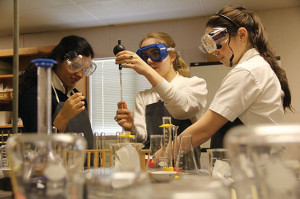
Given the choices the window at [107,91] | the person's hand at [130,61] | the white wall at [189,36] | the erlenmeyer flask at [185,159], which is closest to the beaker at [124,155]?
the erlenmeyer flask at [185,159]

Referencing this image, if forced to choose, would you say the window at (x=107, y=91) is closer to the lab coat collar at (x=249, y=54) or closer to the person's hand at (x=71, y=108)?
the person's hand at (x=71, y=108)

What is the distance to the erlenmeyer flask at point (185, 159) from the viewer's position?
117cm

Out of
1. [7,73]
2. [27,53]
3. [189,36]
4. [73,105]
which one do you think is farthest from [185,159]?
[7,73]

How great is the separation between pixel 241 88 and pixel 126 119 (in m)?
0.87

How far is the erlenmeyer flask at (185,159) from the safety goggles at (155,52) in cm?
105

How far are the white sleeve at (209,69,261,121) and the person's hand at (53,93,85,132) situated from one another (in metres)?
0.72

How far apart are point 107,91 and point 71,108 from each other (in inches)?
132

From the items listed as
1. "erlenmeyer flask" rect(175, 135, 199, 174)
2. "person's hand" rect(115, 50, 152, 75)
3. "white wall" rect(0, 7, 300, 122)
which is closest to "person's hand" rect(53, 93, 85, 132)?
"person's hand" rect(115, 50, 152, 75)

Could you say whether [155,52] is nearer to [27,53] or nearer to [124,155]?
[124,155]

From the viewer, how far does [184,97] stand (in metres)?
1.94

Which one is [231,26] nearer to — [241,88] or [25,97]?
[241,88]

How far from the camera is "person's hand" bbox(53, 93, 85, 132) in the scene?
1658 millimetres

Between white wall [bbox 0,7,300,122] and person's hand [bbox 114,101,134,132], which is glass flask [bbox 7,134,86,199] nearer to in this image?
person's hand [bbox 114,101,134,132]

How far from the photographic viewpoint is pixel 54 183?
1.57 feet
